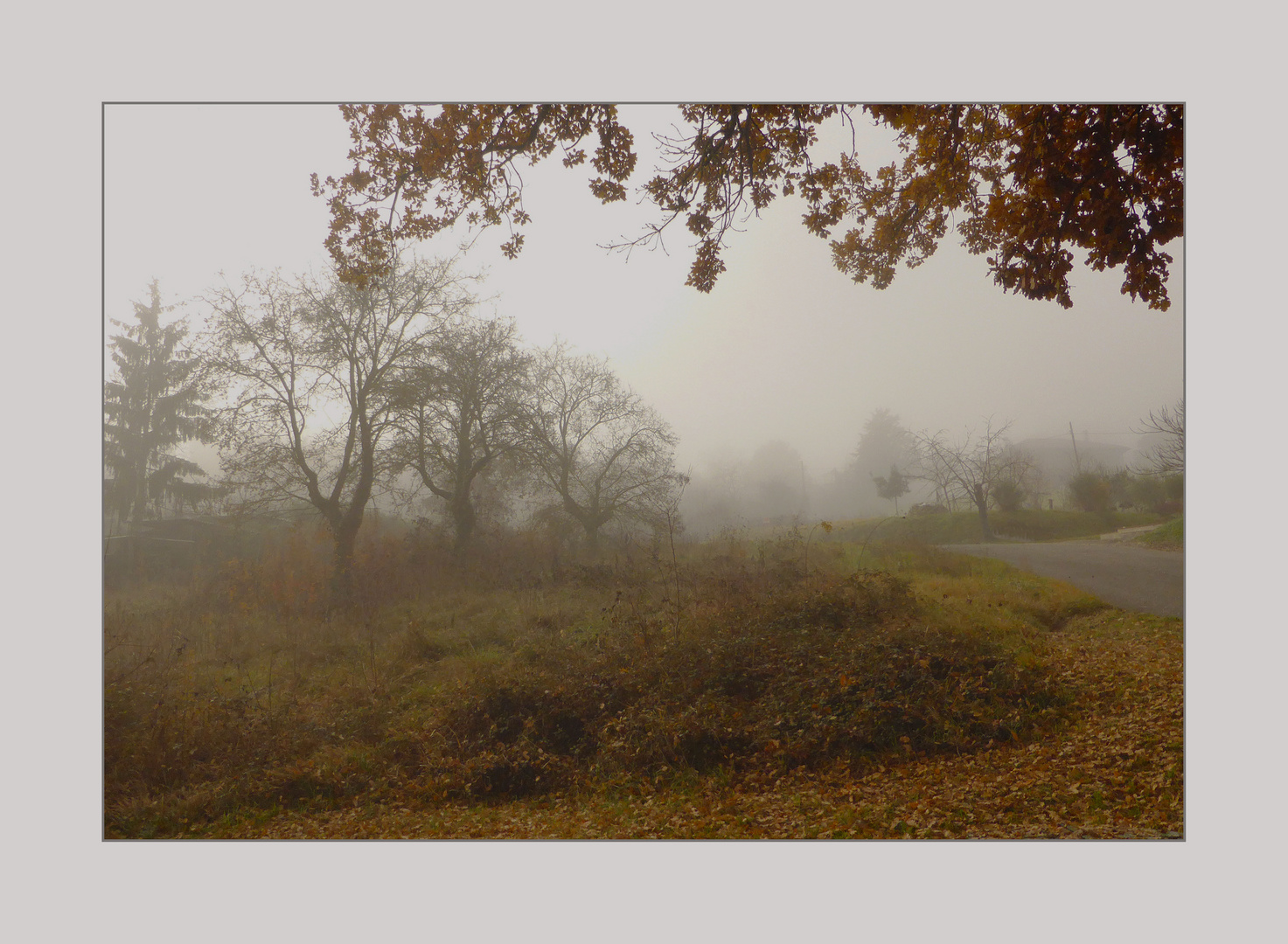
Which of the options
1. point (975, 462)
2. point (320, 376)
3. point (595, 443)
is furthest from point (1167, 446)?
point (320, 376)

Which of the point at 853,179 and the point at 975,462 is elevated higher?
the point at 853,179

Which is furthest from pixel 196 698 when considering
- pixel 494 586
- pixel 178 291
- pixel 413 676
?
pixel 178 291

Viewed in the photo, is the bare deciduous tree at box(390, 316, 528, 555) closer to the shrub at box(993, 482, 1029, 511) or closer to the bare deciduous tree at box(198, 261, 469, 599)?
the bare deciduous tree at box(198, 261, 469, 599)

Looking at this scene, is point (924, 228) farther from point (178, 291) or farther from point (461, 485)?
point (178, 291)

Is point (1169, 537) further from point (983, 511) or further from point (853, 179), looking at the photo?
point (853, 179)

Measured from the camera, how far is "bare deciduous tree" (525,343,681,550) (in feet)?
16.9

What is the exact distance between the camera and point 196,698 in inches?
195

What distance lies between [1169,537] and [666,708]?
3898mm

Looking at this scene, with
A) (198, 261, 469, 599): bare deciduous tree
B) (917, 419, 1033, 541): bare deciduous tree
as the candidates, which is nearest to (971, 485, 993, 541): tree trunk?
(917, 419, 1033, 541): bare deciduous tree

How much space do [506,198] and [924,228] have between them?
3272mm

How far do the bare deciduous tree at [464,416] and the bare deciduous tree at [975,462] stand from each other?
328 centimetres

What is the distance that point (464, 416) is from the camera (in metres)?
5.36

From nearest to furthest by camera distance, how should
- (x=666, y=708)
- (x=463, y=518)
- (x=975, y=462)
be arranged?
(x=666, y=708) → (x=975, y=462) → (x=463, y=518)

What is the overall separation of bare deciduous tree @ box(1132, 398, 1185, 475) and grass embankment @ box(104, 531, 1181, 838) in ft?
3.68
